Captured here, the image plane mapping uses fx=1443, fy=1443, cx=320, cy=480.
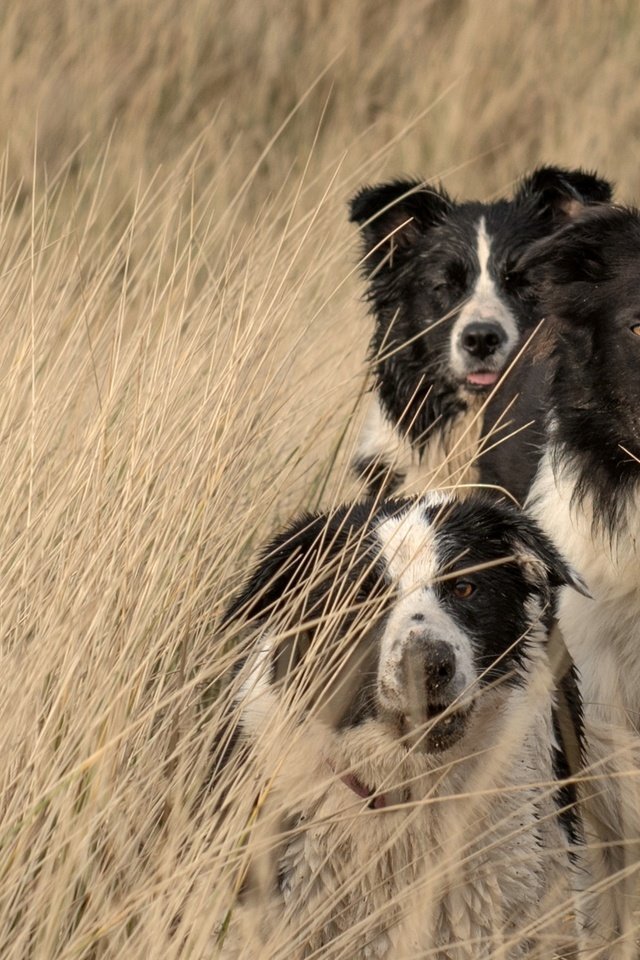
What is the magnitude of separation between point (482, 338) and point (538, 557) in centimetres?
203

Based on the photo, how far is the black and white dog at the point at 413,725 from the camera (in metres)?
2.80

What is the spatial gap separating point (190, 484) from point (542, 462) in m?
1.34

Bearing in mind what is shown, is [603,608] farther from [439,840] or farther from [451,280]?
[451,280]

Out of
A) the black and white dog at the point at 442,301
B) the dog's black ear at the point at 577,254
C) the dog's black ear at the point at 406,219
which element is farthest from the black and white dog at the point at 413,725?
the dog's black ear at the point at 406,219

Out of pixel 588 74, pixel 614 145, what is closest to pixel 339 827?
pixel 614 145

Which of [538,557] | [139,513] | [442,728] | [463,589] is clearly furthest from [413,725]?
[139,513]

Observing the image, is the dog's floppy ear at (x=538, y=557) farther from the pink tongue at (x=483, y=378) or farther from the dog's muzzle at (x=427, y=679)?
the pink tongue at (x=483, y=378)

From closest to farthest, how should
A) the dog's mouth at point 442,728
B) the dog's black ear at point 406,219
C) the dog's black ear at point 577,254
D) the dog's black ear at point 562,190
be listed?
the dog's mouth at point 442,728 < the dog's black ear at point 577,254 < the dog's black ear at point 562,190 < the dog's black ear at point 406,219

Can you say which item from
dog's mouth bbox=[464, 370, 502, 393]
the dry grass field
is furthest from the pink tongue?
the dry grass field

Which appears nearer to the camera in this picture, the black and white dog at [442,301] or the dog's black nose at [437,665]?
the dog's black nose at [437,665]

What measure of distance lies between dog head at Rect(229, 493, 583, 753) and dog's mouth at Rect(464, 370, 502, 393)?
1.72m

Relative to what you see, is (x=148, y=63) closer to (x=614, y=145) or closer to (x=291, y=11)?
(x=291, y=11)

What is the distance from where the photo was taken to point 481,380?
16.9 ft

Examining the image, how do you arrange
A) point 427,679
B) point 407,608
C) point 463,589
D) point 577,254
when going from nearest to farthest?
point 427,679, point 407,608, point 463,589, point 577,254
